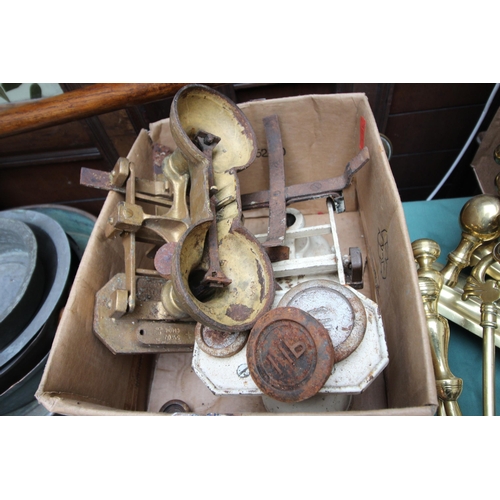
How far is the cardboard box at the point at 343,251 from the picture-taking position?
0.72 metres

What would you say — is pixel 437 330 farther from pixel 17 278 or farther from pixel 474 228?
pixel 17 278

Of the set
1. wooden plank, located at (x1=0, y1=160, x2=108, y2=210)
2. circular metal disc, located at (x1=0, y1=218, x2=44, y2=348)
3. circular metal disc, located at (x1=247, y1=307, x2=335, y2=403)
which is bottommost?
circular metal disc, located at (x1=247, y1=307, x2=335, y2=403)

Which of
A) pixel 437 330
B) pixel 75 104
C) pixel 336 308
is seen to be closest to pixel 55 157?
pixel 75 104

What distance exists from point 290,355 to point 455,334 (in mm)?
618

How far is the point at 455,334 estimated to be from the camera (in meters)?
1.03

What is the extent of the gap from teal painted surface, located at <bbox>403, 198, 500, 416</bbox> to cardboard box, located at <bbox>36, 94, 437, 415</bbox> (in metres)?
0.19

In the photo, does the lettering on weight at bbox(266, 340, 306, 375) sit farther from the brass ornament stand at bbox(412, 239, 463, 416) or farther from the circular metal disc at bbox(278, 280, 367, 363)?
the brass ornament stand at bbox(412, 239, 463, 416)

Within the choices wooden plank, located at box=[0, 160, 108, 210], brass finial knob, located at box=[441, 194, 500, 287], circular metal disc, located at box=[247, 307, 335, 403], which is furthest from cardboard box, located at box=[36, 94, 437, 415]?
wooden plank, located at box=[0, 160, 108, 210]

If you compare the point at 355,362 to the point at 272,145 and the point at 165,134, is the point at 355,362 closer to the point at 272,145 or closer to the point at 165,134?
the point at 272,145

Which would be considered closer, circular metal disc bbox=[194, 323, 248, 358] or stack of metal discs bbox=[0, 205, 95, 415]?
circular metal disc bbox=[194, 323, 248, 358]

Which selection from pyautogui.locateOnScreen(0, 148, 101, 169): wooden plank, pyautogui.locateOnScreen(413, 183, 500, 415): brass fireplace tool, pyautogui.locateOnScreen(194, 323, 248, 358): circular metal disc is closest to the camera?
pyautogui.locateOnScreen(194, 323, 248, 358): circular metal disc

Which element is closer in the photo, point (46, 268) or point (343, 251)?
point (46, 268)

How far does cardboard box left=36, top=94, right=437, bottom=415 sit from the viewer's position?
2.37 ft

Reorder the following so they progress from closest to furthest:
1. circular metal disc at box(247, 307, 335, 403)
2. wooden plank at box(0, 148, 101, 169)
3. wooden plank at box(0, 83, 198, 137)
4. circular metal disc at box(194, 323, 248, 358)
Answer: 1. circular metal disc at box(247, 307, 335, 403)
2. circular metal disc at box(194, 323, 248, 358)
3. wooden plank at box(0, 83, 198, 137)
4. wooden plank at box(0, 148, 101, 169)
